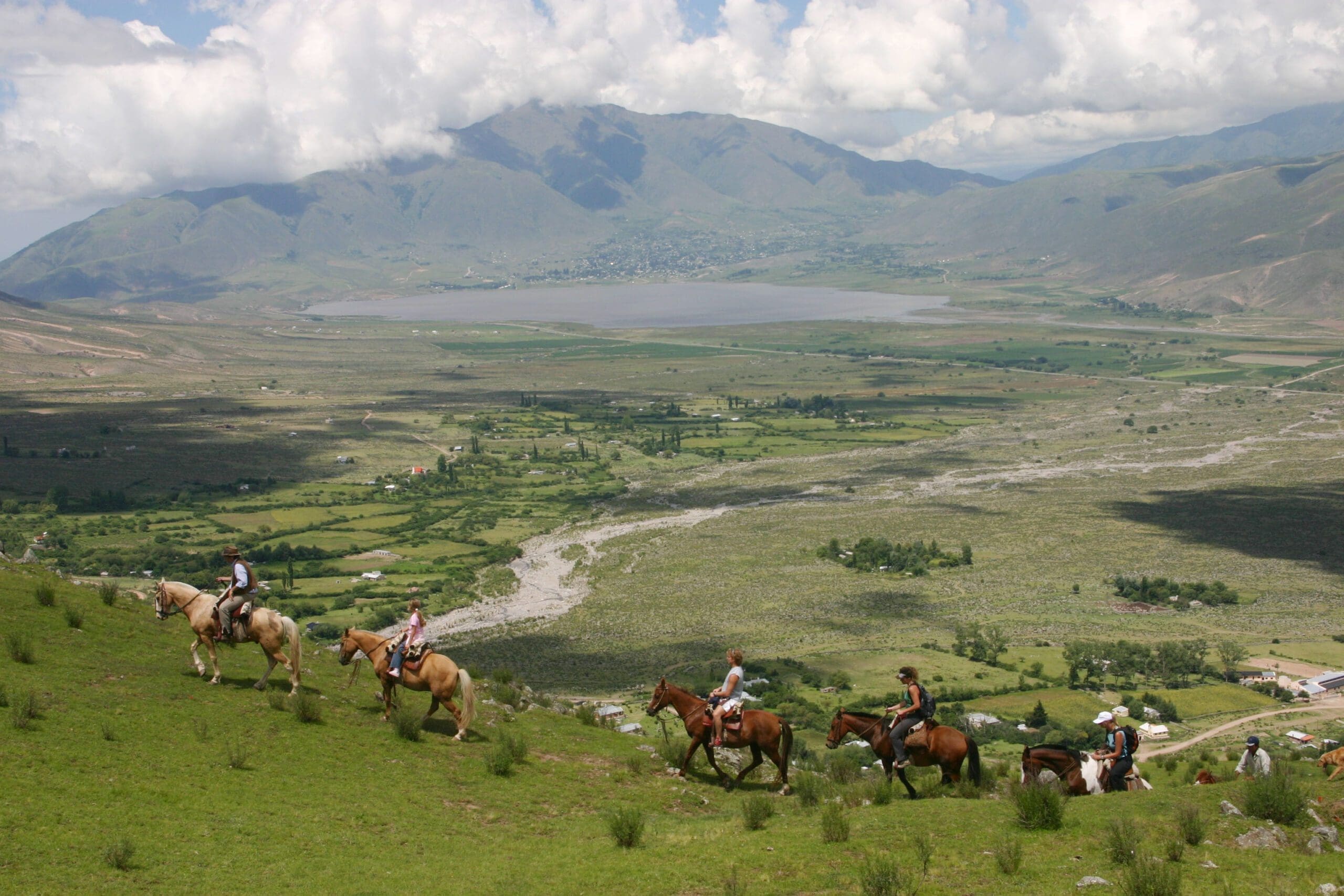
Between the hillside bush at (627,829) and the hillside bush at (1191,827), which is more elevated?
the hillside bush at (1191,827)

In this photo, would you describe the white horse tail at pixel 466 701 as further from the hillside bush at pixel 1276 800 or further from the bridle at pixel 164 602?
the hillside bush at pixel 1276 800

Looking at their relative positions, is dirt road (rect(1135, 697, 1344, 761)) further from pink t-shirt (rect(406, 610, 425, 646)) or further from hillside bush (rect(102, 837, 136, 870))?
hillside bush (rect(102, 837, 136, 870))

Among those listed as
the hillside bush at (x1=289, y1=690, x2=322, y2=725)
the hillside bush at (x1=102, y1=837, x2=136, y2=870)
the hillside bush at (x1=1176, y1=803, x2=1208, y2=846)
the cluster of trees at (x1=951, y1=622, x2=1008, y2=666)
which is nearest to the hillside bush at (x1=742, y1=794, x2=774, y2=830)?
the hillside bush at (x1=1176, y1=803, x2=1208, y2=846)

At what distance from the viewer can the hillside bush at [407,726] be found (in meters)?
17.1

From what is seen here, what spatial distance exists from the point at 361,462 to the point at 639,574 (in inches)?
1828

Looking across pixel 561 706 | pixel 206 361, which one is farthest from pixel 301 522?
pixel 206 361

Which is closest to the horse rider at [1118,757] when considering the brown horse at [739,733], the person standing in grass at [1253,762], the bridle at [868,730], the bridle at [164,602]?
the person standing in grass at [1253,762]

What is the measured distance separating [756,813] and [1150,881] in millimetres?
5221

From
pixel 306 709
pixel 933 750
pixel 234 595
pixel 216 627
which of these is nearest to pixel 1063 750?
pixel 933 750

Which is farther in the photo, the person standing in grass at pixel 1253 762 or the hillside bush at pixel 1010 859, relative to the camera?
the person standing in grass at pixel 1253 762

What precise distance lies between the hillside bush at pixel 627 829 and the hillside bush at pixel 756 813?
1.52m

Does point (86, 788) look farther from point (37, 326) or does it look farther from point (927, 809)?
point (37, 326)

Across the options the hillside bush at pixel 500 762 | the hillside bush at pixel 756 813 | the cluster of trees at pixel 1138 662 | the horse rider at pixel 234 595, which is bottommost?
the cluster of trees at pixel 1138 662

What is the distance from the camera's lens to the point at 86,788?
42.4ft
